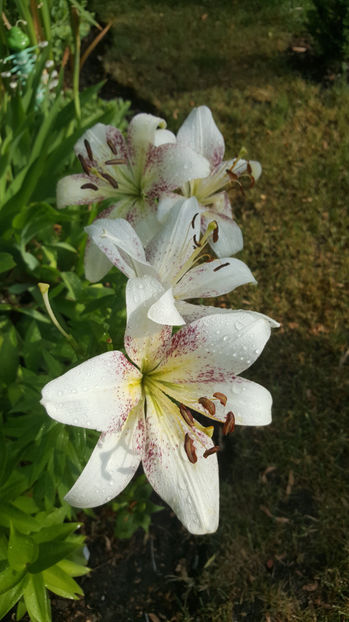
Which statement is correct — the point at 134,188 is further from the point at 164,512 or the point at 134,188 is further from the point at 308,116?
the point at 308,116

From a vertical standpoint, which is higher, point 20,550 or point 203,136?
point 203,136

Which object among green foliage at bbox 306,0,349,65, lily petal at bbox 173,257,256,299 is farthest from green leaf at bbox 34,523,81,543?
green foliage at bbox 306,0,349,65

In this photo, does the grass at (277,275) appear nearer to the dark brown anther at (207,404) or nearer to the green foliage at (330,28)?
the green foliage at (330,28)

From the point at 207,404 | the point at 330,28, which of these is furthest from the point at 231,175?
the point at 330,28

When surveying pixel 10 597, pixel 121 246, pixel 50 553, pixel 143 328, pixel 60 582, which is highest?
pixel 121 246

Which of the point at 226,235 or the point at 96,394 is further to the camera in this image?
the point at 226,235

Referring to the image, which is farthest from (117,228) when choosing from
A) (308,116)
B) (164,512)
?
(308,116)

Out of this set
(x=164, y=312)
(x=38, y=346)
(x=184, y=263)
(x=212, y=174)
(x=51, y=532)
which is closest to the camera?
(x=164, y=312)

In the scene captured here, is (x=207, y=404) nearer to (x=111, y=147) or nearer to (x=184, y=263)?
(x=184, y=263)
